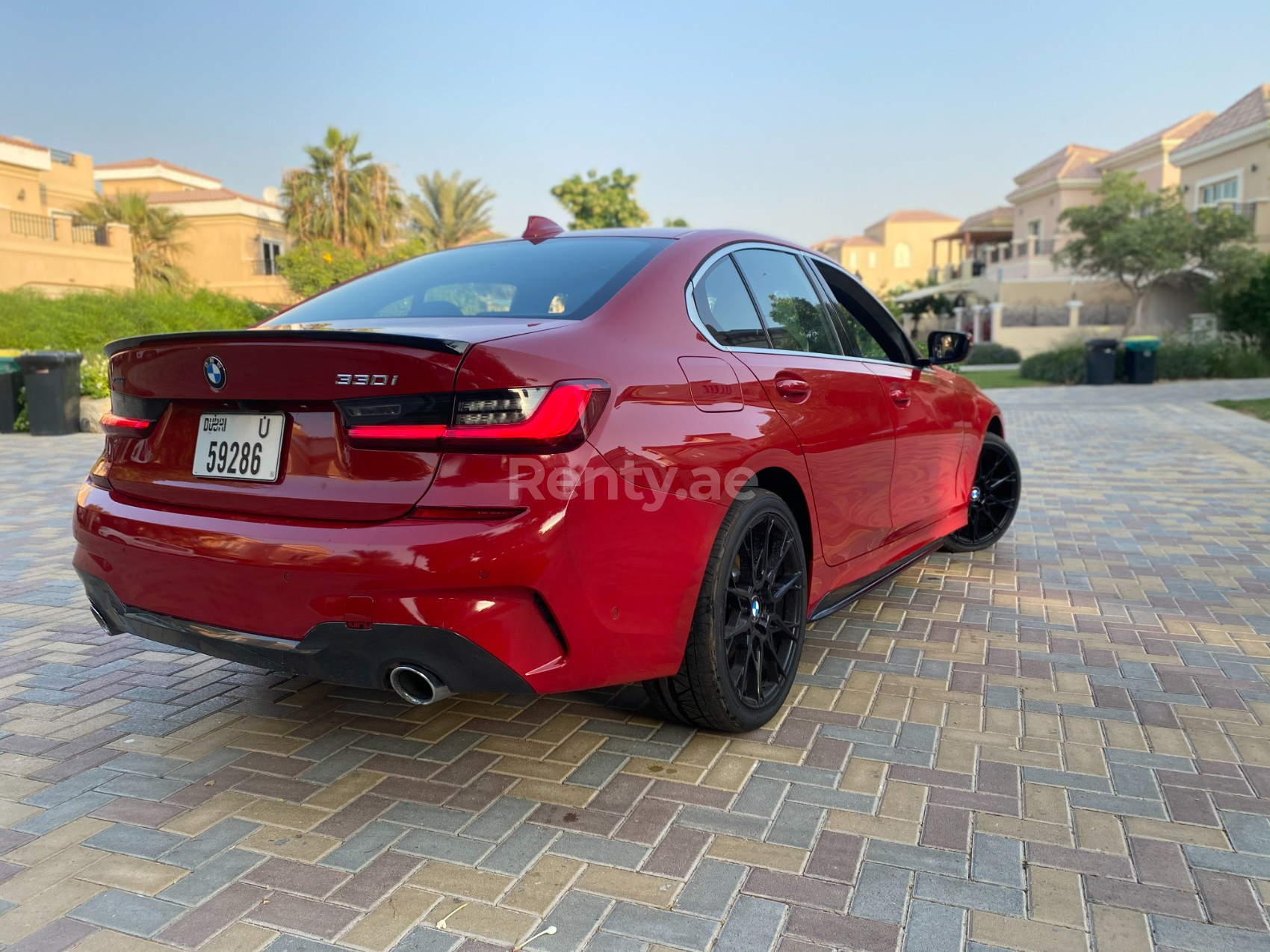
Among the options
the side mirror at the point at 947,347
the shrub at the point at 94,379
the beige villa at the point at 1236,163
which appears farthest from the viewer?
the beige villa at the point at 1236,163

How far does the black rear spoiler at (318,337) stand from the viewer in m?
2.32

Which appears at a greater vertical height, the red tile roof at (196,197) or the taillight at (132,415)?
the red tile roof at (196,197)

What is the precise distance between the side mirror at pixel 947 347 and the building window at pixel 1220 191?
112 feet

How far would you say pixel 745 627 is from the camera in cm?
304

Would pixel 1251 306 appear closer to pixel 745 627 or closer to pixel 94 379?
pixel 94 379

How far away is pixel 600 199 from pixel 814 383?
4459 cm

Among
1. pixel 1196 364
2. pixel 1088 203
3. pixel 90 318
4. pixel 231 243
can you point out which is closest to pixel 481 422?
pixel 90 318

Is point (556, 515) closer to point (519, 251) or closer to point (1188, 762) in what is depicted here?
point (519, 251)

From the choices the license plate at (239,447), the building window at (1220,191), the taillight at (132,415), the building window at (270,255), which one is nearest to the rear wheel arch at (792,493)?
the license plate at (239,447)

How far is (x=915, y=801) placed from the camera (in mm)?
2678

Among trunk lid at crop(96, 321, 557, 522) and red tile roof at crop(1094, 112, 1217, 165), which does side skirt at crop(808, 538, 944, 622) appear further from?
→ red tile roof at crop(1094, 112, 1217, 165)

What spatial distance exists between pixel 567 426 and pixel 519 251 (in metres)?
1.33

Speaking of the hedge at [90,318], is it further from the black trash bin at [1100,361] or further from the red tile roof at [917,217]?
the red tile roof at [917,217]

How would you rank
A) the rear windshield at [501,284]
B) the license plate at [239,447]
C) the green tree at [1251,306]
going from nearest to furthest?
the license plate at [239,447], the rear windshield at [501,284], the green tree at [1251,306]
